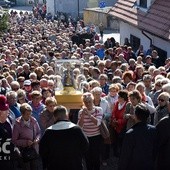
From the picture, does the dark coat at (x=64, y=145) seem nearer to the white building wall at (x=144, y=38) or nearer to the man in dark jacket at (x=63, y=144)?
the man in dark jacket at (x=63, y=144)

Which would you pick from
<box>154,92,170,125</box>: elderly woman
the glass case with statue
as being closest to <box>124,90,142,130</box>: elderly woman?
<box>154,92,170,125</box>: elderly woman

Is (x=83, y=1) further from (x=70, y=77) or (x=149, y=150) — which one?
(x=149, y=150)

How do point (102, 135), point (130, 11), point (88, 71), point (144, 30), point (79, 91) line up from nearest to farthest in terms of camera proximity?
point (102, 135)
point (79, 91)
point (88, 71)
point (144, 30)
point (130, 11)

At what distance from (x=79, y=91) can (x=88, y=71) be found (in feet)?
9.43

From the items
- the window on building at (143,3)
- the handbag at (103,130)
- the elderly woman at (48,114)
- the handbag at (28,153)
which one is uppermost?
the window on building at (143,3)

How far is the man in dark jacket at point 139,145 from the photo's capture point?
6520mm

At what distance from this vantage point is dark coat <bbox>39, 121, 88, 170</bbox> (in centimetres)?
658

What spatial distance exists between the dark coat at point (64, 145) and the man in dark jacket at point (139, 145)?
1.95ft

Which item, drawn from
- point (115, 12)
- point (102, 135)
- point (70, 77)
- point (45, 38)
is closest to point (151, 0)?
point (115, 12)

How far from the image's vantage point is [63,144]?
658 cm

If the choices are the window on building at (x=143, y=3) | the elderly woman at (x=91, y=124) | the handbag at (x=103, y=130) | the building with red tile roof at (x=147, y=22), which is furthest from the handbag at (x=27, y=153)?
the window on building at (x=143, y=3)

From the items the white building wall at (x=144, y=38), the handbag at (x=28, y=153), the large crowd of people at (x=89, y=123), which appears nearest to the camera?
the large crowd of people at (x=89, y=123)

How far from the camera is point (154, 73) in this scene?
11.7 metres

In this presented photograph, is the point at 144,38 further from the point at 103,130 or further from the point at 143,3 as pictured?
the point at 103,130
